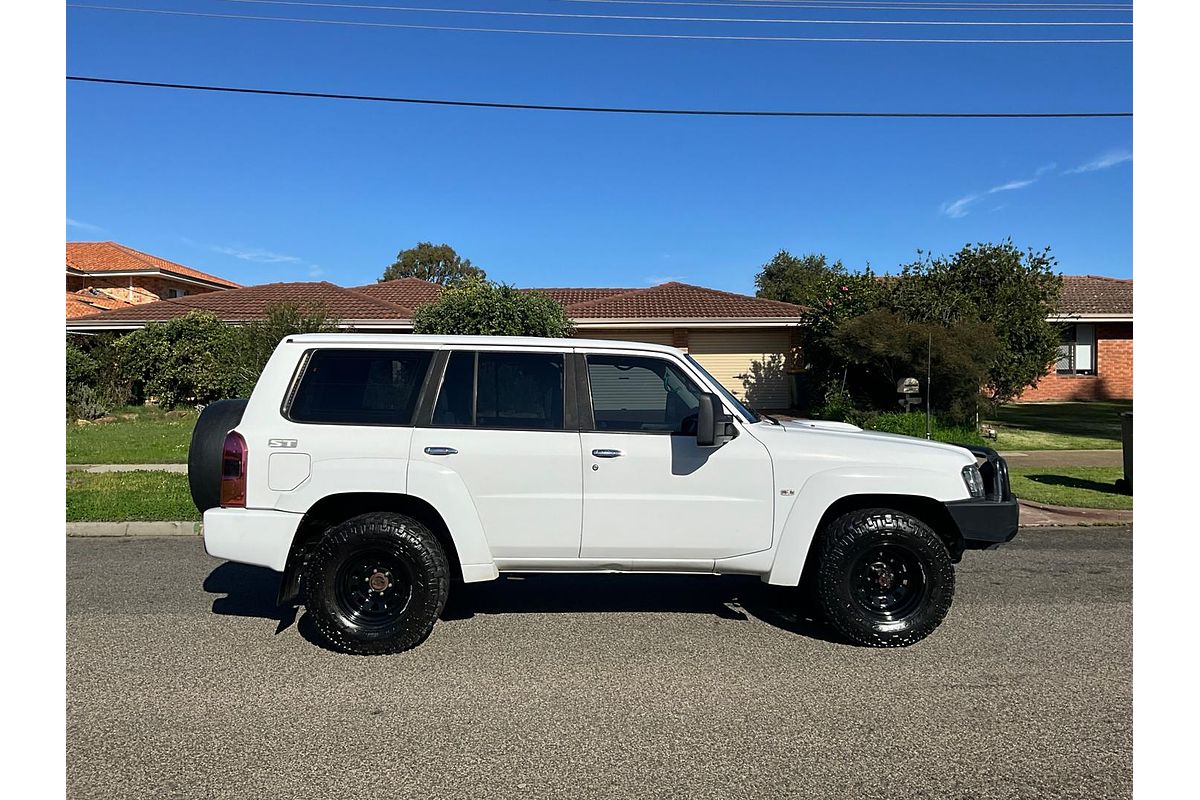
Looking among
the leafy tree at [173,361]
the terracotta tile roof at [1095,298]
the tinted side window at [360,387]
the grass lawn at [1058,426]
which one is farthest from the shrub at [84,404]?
the terracotta tile roof at [1095,298]

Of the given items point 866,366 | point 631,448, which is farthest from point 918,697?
point 866,366

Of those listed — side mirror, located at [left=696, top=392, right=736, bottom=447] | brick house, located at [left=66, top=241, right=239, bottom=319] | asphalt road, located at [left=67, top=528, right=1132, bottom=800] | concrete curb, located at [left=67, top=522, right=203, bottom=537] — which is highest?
brick house, located at [left=66, top=241, right=239, bottom=319]

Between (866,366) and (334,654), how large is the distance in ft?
48.3

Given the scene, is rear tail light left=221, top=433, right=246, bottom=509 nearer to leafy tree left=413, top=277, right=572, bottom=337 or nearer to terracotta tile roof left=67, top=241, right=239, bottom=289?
leafy tree left=413, top=277, right=572, bottom=337

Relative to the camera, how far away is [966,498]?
17.1ft

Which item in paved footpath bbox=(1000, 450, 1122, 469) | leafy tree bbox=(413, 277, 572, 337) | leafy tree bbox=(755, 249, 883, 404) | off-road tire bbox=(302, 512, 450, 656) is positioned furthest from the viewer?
leafy tree bbox=(755, 249, 883, 404)

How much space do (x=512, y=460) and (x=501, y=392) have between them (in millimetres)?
464

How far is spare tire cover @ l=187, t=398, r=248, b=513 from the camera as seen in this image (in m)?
5.30

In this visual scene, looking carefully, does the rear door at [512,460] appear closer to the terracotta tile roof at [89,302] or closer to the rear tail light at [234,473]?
the rear tail light at [234,473]

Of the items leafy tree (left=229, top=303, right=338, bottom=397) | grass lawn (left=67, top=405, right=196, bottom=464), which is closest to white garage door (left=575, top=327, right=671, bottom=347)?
leafy tree (left=229, top=303, right=338, bottom=397)

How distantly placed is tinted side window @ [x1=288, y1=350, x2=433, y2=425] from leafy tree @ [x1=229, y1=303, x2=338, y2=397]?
49.1ft

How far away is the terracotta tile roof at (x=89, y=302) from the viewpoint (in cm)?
3491

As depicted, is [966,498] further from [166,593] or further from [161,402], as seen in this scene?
[161,402]

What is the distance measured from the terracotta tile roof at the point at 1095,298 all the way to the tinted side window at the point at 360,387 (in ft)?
82.1
